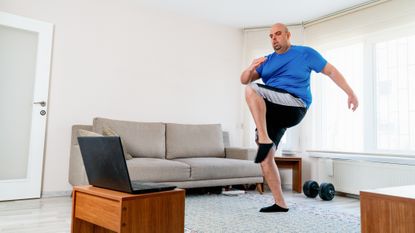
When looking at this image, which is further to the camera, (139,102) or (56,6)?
(139,102)

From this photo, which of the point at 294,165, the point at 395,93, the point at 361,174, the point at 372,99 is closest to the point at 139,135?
the point at 294,165

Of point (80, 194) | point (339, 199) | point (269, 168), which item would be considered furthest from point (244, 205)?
point (80, 194)

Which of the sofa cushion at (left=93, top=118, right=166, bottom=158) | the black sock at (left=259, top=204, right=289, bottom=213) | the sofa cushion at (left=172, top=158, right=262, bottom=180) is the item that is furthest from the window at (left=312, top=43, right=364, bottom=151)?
the sofa cushion at (left=93, top=118, right=166, bottom=158)

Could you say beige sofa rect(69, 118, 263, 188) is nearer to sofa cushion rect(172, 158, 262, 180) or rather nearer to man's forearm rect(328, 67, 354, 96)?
sofa cushion rect(172, 158, 262, 180)

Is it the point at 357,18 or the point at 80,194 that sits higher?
the point at 357,18

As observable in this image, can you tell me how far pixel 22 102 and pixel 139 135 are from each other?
119 centimetres

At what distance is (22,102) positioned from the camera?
3.25 metres

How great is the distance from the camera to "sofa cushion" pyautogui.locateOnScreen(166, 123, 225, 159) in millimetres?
3812

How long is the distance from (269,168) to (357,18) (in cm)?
253

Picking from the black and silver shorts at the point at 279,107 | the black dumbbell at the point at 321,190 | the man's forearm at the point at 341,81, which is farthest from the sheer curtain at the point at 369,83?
the black and silver shorts at the point at 279,107

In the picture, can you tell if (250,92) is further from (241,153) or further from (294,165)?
(294,165)

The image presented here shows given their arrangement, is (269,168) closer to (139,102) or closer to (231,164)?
(231,164)

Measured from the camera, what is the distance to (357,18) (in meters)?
3.95

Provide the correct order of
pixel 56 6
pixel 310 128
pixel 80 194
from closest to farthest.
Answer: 1. pixel 80 194
2. pixel 56 6
3. pixel 310 128
